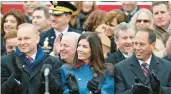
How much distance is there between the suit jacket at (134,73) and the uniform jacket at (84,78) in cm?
10

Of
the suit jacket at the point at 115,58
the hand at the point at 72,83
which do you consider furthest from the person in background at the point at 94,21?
the hand at the point at 72,83

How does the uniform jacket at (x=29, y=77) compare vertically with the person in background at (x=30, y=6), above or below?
below

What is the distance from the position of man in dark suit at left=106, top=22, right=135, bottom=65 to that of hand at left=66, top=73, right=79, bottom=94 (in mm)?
1353

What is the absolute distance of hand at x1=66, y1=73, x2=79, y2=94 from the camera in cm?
859

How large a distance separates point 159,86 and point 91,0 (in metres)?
4.59

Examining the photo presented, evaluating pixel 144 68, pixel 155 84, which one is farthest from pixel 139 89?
pixel 144 68

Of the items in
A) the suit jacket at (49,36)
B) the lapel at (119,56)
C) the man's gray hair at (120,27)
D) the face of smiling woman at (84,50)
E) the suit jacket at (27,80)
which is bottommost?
the suit jacket at (27,80)

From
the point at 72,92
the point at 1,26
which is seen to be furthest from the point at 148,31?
the point at 1,26

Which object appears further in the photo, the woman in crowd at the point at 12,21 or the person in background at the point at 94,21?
the woman in crowd at the point at 12,21

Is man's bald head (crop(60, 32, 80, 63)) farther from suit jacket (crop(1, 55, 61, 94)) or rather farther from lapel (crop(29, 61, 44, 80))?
lapel (crop(29, 61, 44, 80))

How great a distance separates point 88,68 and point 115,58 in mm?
1074

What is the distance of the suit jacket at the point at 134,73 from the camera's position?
884 cm

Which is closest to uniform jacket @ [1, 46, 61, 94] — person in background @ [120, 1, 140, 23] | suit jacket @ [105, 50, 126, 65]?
suit jacket @ [105, 50, 126, 65]

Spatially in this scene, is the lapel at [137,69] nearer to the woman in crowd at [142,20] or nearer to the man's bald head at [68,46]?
the man's bald head at [68,46]
